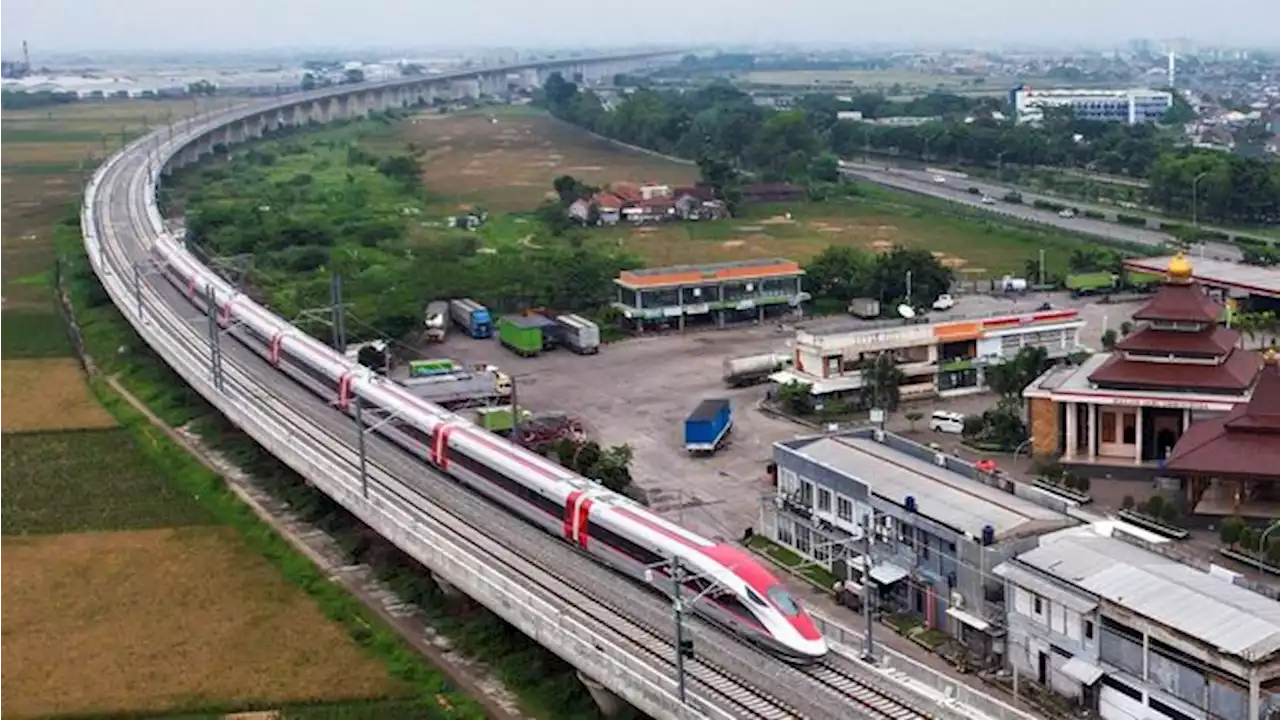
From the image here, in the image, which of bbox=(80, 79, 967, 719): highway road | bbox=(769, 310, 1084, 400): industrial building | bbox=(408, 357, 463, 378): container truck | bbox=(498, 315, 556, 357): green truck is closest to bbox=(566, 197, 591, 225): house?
bbox=(498, 315, 556, 357): green truck

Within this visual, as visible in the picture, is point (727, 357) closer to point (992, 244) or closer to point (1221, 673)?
point (992, 244)

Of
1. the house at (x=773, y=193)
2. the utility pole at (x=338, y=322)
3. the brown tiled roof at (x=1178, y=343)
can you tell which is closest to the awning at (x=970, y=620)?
the brown tiled roof at (x=1178, y=343)

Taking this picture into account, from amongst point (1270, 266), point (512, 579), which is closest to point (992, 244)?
point (1270, 266)

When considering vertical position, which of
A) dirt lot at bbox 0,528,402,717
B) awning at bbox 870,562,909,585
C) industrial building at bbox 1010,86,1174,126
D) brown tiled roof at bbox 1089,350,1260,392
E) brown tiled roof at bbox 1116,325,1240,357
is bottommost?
dirt lot at bbox 0,528,402,717

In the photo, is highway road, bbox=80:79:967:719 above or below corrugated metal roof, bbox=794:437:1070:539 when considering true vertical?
below

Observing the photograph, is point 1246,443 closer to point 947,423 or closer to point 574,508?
point 947,423

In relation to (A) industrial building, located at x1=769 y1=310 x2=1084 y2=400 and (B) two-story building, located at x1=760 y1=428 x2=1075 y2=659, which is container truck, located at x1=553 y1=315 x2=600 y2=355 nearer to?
(A) industrial building, located at x1=769 y1=310 x2=1084 y2=400
